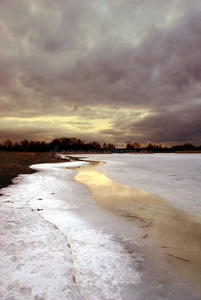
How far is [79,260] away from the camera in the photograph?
2.93m

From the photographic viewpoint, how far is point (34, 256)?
116 inches

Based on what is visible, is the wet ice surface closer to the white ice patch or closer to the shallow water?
the white ice patch

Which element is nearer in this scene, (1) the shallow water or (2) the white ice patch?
(2) the white ice patch

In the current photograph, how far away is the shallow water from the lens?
290 centimetres

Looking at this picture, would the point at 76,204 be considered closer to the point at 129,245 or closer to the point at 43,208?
the point at 43,208

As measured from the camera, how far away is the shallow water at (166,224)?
2.90m

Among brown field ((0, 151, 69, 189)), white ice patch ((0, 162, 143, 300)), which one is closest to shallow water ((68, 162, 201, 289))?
white ice patch ((0, 162, 143, 300))

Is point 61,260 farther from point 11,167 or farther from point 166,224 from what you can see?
point 11,167

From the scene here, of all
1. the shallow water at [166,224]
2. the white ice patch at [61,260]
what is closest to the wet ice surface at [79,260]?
the white ice patch at [61,260]

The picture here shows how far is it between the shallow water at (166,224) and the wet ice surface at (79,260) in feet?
0.77

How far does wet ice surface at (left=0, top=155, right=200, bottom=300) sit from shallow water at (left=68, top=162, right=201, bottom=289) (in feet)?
0.77

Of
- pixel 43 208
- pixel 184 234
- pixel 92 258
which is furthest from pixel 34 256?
pixel 184 234

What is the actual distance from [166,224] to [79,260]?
8.22 ft

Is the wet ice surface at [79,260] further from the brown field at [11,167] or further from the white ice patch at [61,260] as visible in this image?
the brown field at [11,167]
